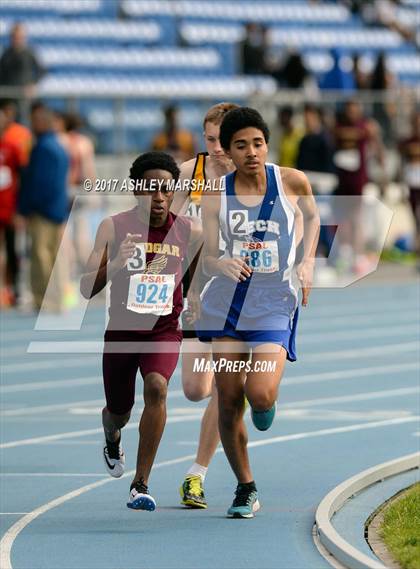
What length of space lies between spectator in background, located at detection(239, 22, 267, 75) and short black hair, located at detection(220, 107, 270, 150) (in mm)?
21453

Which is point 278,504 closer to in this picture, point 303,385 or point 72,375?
point 303,385

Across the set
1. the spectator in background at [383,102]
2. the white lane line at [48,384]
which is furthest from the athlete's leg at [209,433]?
the spectator in background at [383,102]

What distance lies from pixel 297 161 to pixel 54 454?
13395 mm

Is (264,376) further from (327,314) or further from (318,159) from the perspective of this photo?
(318,159)

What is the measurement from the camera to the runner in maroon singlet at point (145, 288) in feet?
27.7

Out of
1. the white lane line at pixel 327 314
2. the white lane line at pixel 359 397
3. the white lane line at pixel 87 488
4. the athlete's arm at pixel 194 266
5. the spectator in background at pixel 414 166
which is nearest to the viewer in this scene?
the white lane line at pixel 87 488

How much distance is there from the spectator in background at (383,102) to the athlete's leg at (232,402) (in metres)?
19.3

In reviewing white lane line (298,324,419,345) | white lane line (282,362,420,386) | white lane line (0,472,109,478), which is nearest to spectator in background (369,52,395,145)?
white lane line (298,324,419,345)

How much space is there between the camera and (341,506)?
867 centimetres

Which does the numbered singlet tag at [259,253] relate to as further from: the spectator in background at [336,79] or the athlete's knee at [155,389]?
the spectator in background at [336,79]

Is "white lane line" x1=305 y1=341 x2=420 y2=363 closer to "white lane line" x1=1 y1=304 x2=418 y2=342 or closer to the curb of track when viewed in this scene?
"white lane line" x1=1 y1=304 x2=418 y2=342

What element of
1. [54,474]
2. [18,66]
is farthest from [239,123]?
[18,66]

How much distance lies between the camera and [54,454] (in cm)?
1087

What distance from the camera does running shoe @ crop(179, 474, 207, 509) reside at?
28.9 feet
